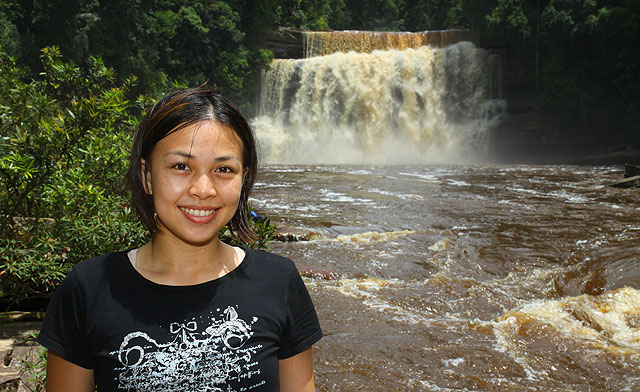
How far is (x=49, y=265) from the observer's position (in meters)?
3.31

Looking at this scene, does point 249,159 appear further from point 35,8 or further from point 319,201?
point 35,8

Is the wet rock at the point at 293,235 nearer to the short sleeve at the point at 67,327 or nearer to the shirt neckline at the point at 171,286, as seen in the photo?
the shirt neckline at the point at 171,286

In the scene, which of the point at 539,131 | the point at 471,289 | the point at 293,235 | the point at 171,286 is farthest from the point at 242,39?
the point at 171,286

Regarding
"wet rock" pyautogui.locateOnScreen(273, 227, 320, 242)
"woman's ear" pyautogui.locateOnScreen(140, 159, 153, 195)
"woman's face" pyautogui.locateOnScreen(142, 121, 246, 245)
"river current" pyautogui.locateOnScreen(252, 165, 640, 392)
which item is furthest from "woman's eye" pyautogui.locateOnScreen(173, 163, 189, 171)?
"wet rock" pyautogui.locateOnScreen(273, 227, 320, 242)

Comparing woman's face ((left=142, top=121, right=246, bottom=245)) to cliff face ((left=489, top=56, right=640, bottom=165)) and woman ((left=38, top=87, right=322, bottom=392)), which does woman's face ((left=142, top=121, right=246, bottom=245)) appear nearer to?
woman ((left=38, top=87, right=322, bottom=392))

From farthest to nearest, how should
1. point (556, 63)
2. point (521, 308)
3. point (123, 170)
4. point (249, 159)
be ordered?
point (556, 63) → point (521, 308) → point (123, 170) → point (249, 159)

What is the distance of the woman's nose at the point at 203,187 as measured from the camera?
52.5 inches

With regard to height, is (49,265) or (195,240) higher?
(195,240)

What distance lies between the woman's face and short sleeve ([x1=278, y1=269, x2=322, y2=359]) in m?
0.25

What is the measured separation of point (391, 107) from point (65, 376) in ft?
83.6

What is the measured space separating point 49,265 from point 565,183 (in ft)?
50.5

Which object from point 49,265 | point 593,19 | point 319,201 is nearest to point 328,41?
point 593,19

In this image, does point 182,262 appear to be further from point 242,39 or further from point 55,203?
point 242,39

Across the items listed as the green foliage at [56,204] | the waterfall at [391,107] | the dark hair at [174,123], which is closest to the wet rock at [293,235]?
the green foliage at [56,204]
